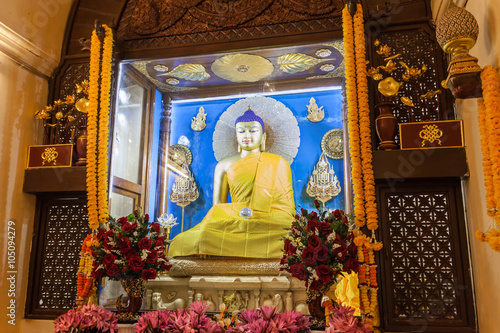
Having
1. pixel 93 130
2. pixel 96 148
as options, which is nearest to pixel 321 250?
pixel 96 148

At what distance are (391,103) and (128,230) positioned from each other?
2692 millimetres

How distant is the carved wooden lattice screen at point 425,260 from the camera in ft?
12.4

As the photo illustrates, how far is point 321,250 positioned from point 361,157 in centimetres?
98

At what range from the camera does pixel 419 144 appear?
3.95m

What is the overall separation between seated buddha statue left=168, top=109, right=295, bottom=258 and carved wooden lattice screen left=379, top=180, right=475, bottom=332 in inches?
48.8

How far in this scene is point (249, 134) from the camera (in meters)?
5.87

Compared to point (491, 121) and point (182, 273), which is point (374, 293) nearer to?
point (491, 121)

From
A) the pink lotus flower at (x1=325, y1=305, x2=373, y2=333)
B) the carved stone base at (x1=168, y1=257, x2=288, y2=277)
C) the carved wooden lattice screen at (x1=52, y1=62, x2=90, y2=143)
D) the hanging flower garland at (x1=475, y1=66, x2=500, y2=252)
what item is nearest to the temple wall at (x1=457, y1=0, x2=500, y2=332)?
the hanging flower garland at (x1=475, y1=66, x2=500, y2=252)

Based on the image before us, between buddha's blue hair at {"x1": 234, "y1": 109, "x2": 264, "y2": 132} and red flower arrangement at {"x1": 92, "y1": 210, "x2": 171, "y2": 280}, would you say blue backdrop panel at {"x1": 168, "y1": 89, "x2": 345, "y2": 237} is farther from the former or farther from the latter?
red flower arrangement at {"x1": 92, "y1": 210, "x2": 171, "y2": 280}

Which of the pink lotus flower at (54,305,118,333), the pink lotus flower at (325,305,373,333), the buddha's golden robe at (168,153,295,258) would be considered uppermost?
the buddha's golden robe at (168,153,295,258)

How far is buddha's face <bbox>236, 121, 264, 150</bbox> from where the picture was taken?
5855 millimetres

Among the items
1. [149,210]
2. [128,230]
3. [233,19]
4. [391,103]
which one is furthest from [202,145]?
[391,103]

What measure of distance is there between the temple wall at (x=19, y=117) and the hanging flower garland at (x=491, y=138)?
4.20 meters

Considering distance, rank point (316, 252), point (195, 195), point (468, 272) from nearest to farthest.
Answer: point (316, 252), point (468, 272), point (195, 195)
